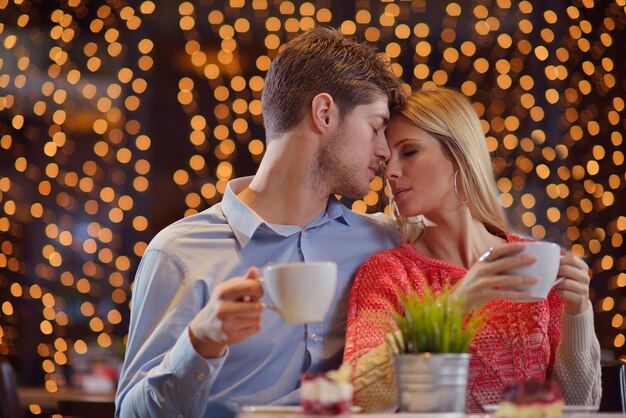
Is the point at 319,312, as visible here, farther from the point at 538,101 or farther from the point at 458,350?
the point at 538,101

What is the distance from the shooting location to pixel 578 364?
155 cm

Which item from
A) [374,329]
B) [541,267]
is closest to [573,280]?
[541,267]

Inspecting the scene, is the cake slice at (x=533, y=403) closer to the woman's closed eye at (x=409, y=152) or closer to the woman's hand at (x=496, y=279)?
the woman's hand at (x=496, y=279)

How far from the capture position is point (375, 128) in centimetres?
184

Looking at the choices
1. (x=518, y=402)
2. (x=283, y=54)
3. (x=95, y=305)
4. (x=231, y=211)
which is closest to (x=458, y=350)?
(x=518, y=402)

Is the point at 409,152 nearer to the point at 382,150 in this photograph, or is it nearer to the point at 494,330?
the point at 382,150

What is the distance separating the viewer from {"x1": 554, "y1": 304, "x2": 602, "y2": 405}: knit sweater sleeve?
60.0 inches

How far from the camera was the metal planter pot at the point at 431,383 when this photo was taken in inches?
42.4

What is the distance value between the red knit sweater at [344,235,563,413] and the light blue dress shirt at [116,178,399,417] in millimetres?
110

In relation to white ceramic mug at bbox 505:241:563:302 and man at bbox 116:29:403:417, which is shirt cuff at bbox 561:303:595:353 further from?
man at bbox 116:29:403:417

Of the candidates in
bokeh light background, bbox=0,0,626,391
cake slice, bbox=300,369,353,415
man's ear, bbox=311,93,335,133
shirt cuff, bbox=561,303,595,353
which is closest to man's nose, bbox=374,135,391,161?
man's ear, bbox=311,93,335,133

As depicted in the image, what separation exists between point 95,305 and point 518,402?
3.38 metres

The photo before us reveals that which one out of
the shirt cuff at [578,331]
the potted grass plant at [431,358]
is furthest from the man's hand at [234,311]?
the shirt cuff at [578,331]

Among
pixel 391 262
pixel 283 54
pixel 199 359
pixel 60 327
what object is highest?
pixel 283 54
